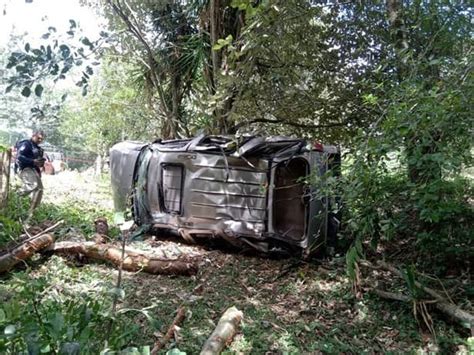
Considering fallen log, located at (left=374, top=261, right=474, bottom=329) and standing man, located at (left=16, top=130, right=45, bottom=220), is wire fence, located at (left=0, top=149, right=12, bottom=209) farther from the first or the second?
fallen log, located at (left=374, top=261, right=474, bottom=329)

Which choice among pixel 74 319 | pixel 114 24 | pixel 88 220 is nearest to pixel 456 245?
pixel 74 319

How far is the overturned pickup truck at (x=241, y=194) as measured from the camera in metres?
4.86

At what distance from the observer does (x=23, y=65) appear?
2424 mm

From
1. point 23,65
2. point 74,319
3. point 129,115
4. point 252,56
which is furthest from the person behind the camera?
point 129,115

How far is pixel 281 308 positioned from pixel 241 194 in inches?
69.0

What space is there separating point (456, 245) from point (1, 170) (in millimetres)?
5454

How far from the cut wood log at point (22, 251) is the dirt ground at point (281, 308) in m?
0.58

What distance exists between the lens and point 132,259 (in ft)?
14.3

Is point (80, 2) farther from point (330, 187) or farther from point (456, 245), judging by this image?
point (456, 245)

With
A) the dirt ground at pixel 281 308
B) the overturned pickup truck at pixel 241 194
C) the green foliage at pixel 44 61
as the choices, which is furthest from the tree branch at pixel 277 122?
the green foliage at pixel 44 61

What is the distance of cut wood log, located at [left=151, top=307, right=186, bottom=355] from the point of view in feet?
8.95

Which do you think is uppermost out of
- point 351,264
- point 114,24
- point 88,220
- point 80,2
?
point 80,2

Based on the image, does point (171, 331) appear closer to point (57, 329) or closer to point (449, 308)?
point (57, 329)

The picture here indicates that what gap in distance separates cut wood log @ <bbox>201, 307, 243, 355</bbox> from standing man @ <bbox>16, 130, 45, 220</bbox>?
14.2ft
